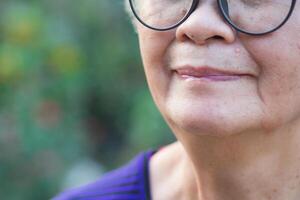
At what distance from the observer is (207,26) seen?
5.02 ft

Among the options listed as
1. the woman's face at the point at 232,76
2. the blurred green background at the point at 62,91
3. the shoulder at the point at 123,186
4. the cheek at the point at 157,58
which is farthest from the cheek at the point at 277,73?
the blurred green background at the point at 62,91

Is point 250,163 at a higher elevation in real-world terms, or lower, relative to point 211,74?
lower

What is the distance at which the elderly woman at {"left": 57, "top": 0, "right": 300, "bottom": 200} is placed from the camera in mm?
1534

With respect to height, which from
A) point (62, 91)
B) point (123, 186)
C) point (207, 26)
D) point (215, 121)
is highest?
point (207, 26)

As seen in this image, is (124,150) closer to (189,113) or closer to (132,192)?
(132,192)

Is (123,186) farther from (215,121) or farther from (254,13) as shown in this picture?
(254,13)

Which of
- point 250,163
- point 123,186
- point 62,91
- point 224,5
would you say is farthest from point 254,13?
point 62,91

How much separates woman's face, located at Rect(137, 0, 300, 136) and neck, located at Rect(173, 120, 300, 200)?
0.06 m

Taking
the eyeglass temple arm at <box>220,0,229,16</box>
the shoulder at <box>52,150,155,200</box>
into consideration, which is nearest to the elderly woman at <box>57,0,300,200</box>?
the eyeglass temple arm at <box>220,0,229,16</box>

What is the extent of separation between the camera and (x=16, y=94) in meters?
3.02

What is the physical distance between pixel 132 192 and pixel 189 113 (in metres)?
0.49

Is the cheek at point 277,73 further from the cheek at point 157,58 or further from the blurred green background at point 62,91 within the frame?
the blurred green background at point 62,91

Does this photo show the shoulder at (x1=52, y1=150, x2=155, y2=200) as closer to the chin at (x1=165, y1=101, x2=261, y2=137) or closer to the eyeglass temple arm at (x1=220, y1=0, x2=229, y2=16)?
the chin at (x1=165, y1=101, x2=261, y2=137)

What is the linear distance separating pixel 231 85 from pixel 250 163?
0.67ft
